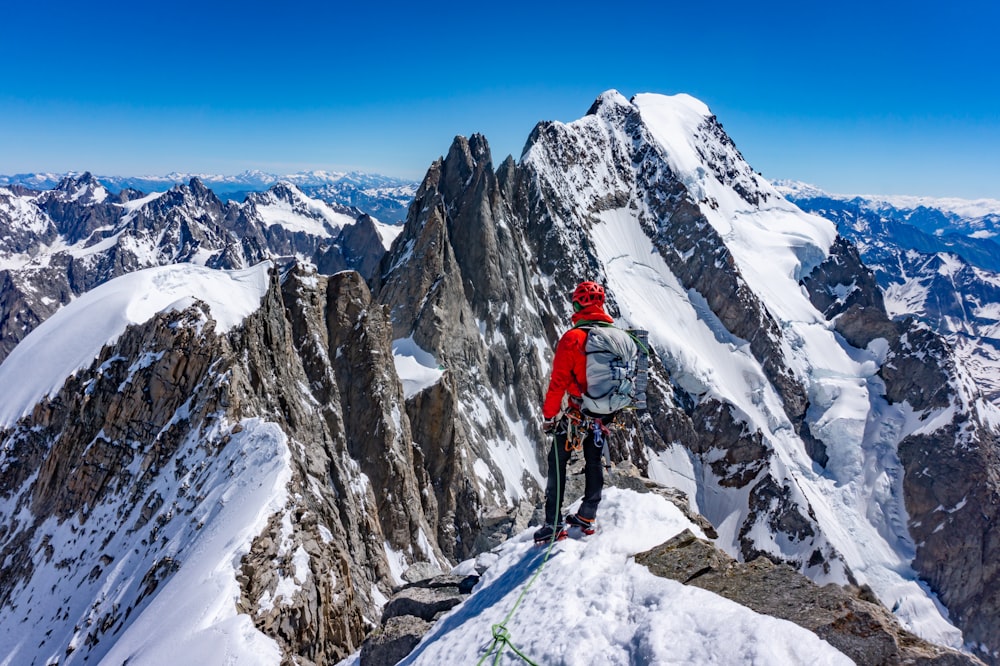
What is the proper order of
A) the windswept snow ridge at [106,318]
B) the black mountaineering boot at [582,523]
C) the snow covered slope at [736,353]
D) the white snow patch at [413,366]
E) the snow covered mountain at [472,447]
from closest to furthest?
the black mountaineering boot at [582,523] → the snow covered mountain at [472,447] → the windswept snow ridge at [106,318] → the white snow patch at [413,366] → the snow covered slope at [736,353]

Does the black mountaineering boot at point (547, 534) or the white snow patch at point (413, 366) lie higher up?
the black mountaineering boot at point (547, 534)

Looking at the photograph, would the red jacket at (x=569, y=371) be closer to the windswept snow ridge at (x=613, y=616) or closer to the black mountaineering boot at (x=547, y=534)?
the black mountaineering boot at (x=547, y=534)

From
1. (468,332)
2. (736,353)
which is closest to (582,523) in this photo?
(468,332)

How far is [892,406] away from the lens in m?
144

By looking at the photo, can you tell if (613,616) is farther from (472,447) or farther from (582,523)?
(472,447)

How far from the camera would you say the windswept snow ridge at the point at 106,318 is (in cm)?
2917

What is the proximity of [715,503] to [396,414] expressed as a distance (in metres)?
91.4

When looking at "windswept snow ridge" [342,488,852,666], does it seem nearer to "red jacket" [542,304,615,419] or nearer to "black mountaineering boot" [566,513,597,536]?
"black mountaineering boot" [566,513,597,536]

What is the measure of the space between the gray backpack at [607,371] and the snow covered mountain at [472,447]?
2662 mm

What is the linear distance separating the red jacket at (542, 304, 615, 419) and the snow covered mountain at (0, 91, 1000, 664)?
2969mm

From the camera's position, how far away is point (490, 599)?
432 inches

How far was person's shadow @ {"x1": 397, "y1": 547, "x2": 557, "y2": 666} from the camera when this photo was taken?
10.5m

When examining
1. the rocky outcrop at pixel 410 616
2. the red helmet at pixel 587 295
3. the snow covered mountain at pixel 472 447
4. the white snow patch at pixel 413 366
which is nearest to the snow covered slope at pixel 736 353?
the snow covered mountain at pixel 472 447

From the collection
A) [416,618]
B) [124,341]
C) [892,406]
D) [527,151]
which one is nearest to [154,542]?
[124,341]
